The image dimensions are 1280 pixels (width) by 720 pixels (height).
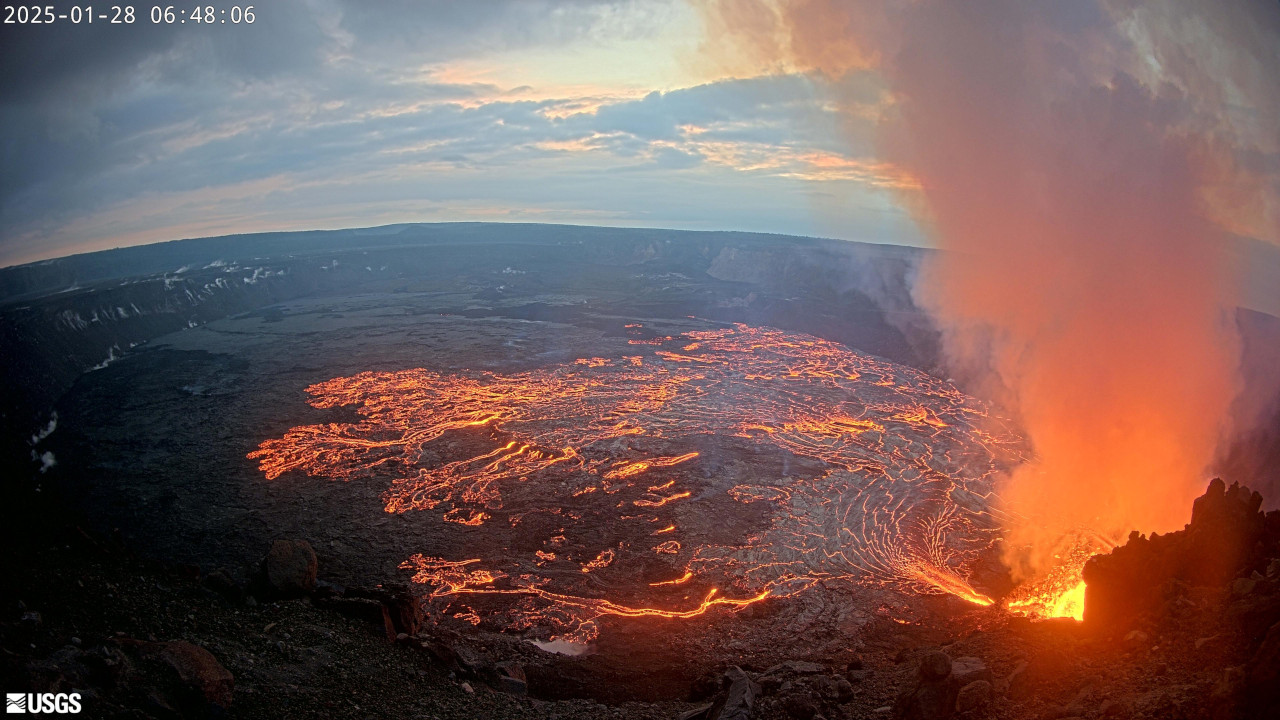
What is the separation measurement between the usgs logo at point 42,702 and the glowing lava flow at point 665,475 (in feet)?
34.5

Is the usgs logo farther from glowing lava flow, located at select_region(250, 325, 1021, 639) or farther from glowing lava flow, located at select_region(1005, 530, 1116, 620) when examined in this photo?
glowing lava flow, located at select_region(1005, 530, 1116, 620)

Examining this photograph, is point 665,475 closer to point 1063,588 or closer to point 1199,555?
point 1063,588

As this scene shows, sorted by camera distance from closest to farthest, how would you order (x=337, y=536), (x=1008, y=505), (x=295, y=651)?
(x=295, y=651), (x=337, y=536), (x=1008, y=505)

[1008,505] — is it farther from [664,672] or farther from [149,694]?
[149,694]

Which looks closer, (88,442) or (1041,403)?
(88,442)

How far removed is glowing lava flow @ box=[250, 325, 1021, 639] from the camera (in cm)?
2039

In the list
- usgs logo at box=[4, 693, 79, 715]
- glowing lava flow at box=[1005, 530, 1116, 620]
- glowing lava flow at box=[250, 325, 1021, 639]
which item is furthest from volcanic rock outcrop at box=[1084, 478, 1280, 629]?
usgs logo at box=[4, 693, 79, 715]

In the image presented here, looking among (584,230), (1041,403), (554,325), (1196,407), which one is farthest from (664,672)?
(584,230)

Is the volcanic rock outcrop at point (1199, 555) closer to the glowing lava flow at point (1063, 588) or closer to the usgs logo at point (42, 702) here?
the glowing lava flow at point (1063, 588)

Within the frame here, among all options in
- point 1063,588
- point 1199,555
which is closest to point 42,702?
point 1199,555

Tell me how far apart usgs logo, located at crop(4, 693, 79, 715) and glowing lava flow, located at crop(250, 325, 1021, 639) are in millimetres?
10512

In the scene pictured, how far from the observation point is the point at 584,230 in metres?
156

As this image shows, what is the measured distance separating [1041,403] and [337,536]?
113ft

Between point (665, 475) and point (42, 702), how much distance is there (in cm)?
2248
